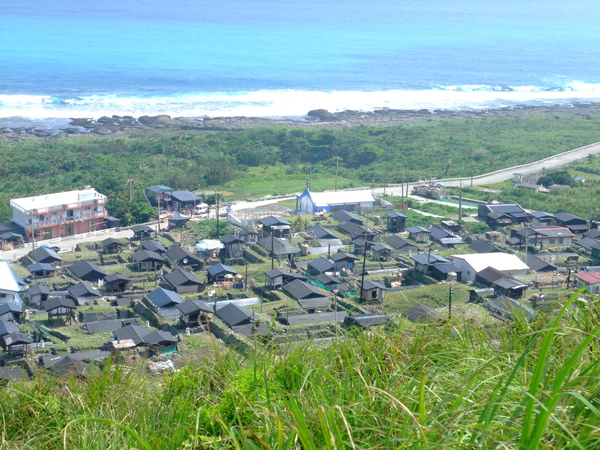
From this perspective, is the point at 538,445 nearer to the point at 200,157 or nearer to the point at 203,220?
the point at 203,220

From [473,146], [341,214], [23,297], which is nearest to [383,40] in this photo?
[473,146]

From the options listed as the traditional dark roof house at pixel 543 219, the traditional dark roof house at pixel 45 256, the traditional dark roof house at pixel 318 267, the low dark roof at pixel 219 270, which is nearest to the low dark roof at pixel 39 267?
the traditional dark roof house at pixel 45 256

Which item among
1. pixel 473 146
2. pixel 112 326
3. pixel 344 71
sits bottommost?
pixel 112 326

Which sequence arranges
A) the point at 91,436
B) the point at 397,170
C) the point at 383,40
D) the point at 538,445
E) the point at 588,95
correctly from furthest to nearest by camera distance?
the point at 383,40 < the point at 588,95 < the point at 397,170 < the point at 91,436 < the point at 538,445

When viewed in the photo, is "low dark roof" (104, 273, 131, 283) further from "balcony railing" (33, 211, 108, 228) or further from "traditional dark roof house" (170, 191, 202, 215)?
"traditional dark roof house" (170, 191, 202, 215)

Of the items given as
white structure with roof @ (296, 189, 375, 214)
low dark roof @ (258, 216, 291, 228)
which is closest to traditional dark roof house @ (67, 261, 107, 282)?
low dark roof @ (258, 216, 291, 228)

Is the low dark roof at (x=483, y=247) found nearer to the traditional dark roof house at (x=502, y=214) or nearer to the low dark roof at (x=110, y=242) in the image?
the traditional dark roof house at (x=502, y=214)
